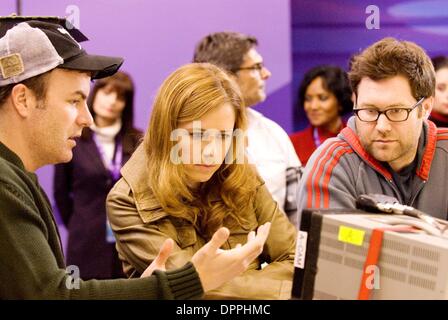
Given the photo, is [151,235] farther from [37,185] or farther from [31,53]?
[31,53]

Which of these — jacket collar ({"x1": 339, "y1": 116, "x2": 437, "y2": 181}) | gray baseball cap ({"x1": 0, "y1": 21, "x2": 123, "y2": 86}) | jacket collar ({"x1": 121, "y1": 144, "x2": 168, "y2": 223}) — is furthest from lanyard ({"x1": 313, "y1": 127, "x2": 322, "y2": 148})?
gray baseball cap ({"x1": 0, "y1": 21, "x2": 123, "y2": 86})

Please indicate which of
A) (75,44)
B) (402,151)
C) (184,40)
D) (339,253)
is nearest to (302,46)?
(184,40)

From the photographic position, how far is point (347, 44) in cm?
525

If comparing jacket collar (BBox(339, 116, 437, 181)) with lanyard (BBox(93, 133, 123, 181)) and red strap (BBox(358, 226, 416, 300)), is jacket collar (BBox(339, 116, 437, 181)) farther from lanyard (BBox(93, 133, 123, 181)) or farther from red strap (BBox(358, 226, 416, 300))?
lanyard (BBox(93, 133, 123, 181))

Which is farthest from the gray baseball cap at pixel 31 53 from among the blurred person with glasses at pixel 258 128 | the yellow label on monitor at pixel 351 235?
the blurred person with glasses at pixel 258 128

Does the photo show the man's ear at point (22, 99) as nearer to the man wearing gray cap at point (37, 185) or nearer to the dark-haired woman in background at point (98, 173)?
the man wearing gray cap at point (37, 185)

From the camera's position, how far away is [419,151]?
2627mm

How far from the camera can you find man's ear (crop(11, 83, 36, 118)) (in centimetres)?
201

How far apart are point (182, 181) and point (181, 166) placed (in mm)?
51

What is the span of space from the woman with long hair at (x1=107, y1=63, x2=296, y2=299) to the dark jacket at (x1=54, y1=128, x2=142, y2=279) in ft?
6.01

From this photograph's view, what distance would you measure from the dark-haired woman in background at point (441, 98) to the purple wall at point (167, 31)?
1163 mm
